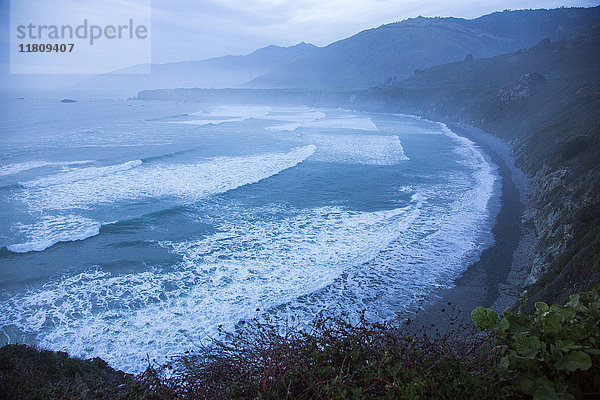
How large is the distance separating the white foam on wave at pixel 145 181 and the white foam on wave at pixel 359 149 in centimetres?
459

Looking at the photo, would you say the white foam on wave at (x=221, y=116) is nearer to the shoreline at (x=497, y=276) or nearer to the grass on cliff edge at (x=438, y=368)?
the shoreline at (x=497, y=276)

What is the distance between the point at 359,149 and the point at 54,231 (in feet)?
101

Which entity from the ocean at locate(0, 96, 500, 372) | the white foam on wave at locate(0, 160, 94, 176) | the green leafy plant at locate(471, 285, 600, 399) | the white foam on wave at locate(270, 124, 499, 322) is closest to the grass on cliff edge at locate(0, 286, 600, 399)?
A: the green leafy plant at locate(471, 285, 600, 399)

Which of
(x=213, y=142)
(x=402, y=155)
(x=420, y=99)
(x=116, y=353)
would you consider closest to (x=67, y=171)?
(x=213, y=142)

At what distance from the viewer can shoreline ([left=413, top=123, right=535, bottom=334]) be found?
39.9 ft

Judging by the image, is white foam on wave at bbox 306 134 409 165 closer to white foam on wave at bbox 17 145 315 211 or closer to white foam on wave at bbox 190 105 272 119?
white foam on wave at bbox 17 145 315 211

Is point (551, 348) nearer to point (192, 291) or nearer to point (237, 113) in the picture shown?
point (192, 291)

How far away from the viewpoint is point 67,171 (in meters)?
29.6

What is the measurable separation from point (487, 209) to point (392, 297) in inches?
490

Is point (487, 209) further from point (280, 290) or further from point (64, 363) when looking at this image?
point (64, 363)

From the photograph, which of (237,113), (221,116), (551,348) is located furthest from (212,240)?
(237,113)

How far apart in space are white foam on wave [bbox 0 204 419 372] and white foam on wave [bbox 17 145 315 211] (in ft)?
25.6

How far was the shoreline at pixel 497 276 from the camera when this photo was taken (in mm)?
12156

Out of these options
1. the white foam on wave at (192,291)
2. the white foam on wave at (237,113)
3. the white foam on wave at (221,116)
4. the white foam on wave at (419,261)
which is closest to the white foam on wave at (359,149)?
the white foam on wave at (419,261)
